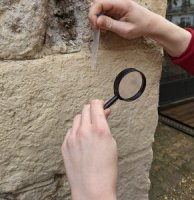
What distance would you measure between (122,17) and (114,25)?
0.03 meters

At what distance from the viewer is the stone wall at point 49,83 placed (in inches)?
32.5

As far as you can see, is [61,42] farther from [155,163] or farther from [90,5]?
[155,163]

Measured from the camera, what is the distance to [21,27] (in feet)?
2.67

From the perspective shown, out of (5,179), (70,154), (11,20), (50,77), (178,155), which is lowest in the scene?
(178,155)

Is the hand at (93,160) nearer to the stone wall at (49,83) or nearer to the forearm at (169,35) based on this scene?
the stone wall at (49,83)

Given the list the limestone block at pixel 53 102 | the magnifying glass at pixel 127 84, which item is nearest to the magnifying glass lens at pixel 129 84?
the magnifying glass at pixel 127 84

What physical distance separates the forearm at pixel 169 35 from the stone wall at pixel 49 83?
0.03 meters

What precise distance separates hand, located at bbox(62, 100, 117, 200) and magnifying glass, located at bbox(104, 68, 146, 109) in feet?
0.26

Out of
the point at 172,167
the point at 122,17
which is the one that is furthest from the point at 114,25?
the point at 172,167

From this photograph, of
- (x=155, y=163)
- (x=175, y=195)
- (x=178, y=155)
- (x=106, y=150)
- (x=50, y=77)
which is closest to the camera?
(x=106, y=150)

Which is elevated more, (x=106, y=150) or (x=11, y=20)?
(x=11, y=20)

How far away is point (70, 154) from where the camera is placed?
30.3 inches

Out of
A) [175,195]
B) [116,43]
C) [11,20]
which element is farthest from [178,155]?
[11,20]

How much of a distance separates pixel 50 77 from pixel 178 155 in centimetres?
106
